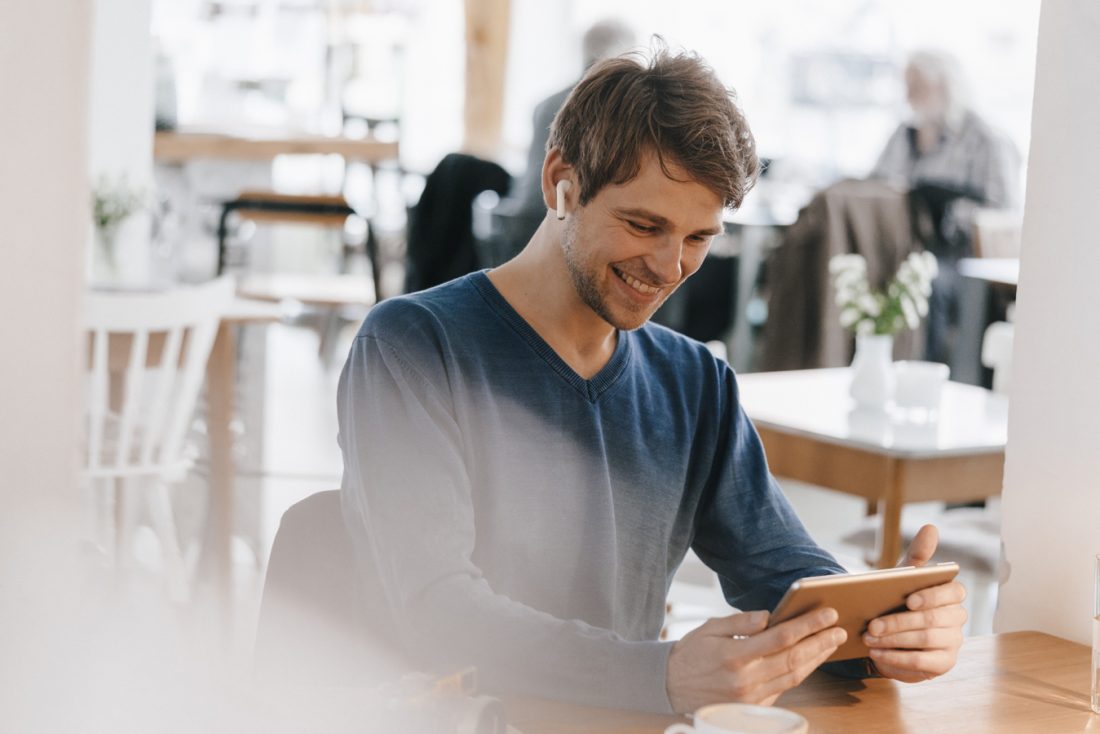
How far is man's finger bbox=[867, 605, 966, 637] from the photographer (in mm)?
1281

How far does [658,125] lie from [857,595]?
1.62 ft

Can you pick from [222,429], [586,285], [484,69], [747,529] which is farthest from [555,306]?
[484,69]

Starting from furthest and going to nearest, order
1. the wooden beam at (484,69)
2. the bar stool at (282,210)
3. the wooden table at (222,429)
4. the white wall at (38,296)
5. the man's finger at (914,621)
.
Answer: the wooden beam at (484,69) < the bar stool at (282,210) < the wooden table at (222,429) < the man's finger at (914,621) < the white wall at (38,296)

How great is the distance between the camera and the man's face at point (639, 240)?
144 cm

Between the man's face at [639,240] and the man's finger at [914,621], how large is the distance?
37 cm

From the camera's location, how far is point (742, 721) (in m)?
1.05


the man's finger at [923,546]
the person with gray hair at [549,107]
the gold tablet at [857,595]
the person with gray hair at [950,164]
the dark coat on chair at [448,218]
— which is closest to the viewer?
the gold tablet at [857,595]

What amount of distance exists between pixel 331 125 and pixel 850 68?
3.04m

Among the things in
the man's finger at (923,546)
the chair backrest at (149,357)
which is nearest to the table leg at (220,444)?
the chair backrest at (149,357)

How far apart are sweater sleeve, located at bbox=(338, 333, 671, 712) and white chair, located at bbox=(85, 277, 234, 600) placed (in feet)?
6.39

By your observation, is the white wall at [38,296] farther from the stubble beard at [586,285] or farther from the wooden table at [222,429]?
the wooden table at [222,429]

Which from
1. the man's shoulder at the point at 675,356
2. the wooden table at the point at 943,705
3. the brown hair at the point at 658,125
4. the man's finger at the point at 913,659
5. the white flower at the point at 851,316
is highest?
the brown hair at the point at 658,125

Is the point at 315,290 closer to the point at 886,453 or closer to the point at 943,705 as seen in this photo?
the point at 886,453

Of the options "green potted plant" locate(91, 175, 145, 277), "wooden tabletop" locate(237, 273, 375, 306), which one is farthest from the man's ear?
"wooden tabletop" locate(237, 273, 375, 306)
